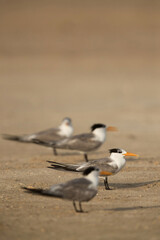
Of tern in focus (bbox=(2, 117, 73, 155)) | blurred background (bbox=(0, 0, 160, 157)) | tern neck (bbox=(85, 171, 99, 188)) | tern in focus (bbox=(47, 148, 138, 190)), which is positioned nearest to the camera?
tern neck (bbox=(85, 171, 99, 188))

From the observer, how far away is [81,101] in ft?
69.3

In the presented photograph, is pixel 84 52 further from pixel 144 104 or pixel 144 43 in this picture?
pixel 144 104

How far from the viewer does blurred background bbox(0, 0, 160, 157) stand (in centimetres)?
1614

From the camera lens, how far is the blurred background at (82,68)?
16141mm

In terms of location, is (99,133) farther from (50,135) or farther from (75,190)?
(75,190)

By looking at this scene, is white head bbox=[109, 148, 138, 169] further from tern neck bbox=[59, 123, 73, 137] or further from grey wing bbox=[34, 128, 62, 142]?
tern neck bbox=[59, 123, 73, 137]

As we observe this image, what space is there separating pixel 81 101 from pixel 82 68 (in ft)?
33.0

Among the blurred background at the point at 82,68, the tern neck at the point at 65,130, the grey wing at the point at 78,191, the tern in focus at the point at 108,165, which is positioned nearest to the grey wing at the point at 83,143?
the tern neck at the point at 65,130

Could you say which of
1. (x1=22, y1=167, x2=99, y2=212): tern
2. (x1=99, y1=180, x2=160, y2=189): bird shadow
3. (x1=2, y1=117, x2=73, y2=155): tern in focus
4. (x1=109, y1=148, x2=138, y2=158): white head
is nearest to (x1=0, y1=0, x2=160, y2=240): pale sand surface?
(x1=99, y1=180, x2=160, y2=189): bird shadow

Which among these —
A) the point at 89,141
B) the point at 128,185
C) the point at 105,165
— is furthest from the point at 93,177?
the point at 89,141

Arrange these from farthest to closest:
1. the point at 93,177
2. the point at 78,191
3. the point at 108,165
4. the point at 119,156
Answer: the point at 119,156 → the point at 108,165 → the point at 93,177 → the point at 78,191

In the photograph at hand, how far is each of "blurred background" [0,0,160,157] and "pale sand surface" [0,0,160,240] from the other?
40 millimetres

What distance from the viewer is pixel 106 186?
789 centimetres

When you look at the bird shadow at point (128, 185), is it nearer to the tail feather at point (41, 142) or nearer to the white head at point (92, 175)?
the white head at point (92, 175)
